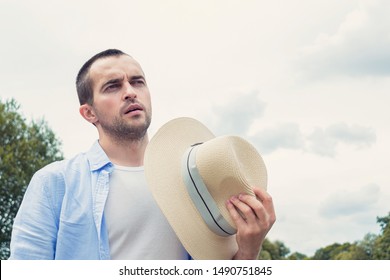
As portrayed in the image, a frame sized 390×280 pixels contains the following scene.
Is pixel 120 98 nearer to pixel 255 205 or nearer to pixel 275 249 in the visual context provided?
pixel 255 205

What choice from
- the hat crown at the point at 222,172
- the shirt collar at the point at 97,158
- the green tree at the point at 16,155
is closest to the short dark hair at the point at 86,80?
the shirt collar at the point at 97,158

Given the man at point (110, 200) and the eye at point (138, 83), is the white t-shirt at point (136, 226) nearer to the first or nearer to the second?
the man at point (110, 200)

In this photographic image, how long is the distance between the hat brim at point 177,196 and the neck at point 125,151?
18cm

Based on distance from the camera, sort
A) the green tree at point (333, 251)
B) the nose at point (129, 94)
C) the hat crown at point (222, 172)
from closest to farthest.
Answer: the hat crown at point (222, 172), the nose at point (129, 94), the green tree at point (333, 251)

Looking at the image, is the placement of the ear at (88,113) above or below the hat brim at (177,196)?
Result: above

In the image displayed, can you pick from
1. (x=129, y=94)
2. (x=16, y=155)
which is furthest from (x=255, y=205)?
(x=16, y=155)

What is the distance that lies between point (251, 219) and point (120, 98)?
1133 millimetres

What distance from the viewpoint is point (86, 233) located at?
3549 millimetres

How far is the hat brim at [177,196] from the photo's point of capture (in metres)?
3.58

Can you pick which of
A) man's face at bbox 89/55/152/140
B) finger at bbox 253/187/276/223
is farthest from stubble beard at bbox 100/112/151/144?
finger at bbox 253/187/276/223

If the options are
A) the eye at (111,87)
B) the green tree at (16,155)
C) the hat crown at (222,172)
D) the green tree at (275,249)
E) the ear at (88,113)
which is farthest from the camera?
the green tree at (275,249)

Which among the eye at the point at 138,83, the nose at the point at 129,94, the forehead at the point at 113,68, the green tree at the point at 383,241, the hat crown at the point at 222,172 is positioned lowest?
the hat crown at the point at 222,172
